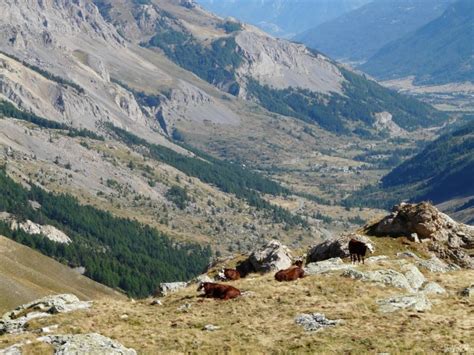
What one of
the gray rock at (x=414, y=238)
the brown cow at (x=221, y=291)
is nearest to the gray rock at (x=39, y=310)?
the brown cow at (x=221, y=291)

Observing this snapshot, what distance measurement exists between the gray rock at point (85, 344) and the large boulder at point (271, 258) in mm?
31141

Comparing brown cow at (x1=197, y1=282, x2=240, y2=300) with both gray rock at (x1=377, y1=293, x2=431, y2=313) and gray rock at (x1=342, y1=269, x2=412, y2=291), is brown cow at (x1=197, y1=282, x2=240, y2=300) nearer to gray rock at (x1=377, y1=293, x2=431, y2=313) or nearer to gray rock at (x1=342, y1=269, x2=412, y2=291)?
gray rock at (x1=342, y1=269, x2=412, y2=291)

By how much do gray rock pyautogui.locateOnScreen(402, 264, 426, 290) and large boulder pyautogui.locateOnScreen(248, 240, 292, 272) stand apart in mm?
17046

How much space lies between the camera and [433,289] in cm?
4634

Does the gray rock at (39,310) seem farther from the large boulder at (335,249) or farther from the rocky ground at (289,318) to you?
the large boulder at (335,249)

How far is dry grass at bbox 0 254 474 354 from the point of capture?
34688 millimetres

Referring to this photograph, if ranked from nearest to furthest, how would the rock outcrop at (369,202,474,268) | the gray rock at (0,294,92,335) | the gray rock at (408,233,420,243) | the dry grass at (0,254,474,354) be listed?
the dry grass at (0,254,474,354), the gray rock at (0,294,92,335), the rock outcrop at (369,202,474,268), the gray rock at (408,233,420,243)

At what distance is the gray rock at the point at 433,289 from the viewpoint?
4572 centimetres

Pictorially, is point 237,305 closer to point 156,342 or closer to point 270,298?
point 270,298

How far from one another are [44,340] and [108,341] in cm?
364

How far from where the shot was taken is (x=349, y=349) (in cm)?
3381

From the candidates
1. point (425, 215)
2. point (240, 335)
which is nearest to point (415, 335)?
point (240, 335)

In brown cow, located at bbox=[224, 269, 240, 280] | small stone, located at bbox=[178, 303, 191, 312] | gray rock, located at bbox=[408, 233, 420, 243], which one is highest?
gray rock, located at bbox=[408, 233, 420, 243]

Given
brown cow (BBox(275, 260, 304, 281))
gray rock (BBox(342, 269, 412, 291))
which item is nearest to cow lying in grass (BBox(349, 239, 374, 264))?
gray rock (BBox(342, 269, 412, 291))
